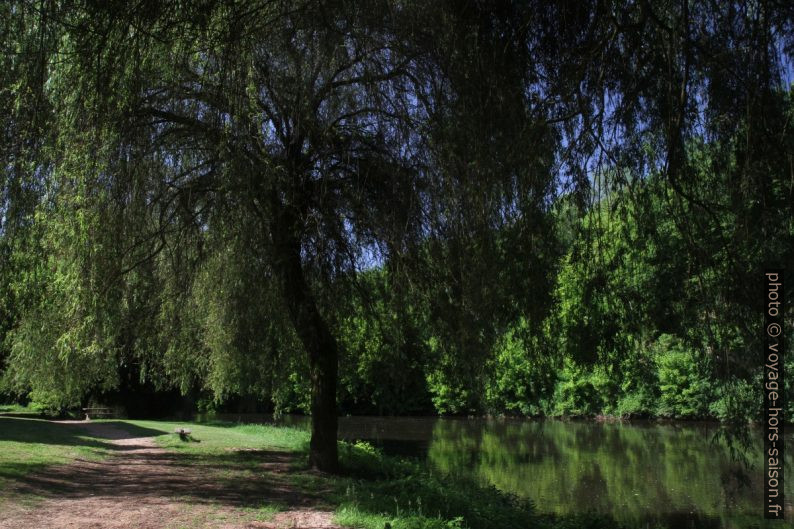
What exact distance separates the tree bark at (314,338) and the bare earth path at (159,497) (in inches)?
32.9

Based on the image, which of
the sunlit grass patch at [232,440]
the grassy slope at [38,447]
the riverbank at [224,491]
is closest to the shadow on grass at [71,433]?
the grassy slope at [38,447]

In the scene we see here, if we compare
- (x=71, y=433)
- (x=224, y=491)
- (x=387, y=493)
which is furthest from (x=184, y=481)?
(x=71, y=433)

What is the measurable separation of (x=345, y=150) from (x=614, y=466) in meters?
12.2

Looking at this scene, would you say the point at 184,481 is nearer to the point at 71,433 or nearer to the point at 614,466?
the point at 71,433

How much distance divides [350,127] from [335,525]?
4.80 m

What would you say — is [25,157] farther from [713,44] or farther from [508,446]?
[508,446]

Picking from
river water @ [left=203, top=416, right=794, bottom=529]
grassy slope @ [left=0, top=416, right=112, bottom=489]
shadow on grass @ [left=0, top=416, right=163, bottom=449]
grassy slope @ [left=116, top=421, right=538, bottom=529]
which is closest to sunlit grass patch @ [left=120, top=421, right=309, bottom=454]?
grassy slope @ [left=116, top=421, right=538, bottom=529]

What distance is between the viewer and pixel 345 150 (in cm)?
861

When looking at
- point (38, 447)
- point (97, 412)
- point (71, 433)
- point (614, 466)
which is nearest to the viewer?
point (38, 447)

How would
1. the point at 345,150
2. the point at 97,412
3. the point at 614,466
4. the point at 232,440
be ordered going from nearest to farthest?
the point at 345,150, the point at 232,440, the point at 614,466, the point at 97,412

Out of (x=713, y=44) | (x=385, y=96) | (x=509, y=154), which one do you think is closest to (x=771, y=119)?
(x=713, y=44)

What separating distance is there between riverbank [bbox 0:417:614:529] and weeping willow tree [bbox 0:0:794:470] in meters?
1.59

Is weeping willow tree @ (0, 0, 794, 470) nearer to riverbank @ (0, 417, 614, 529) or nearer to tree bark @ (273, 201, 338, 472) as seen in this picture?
tree bark @ (273, 201, 338, 472)

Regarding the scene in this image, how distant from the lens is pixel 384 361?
9.38 metres
